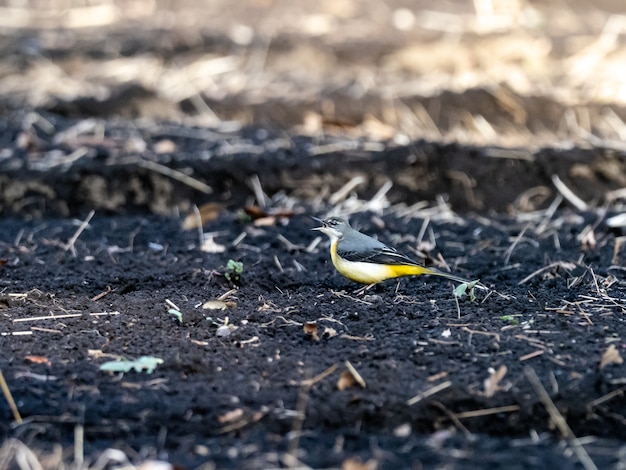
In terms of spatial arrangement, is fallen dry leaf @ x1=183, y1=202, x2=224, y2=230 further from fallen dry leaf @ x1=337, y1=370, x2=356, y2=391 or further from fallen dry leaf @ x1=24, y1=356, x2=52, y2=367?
fallen dry leaf @ x1=337, y1=370, x2=356, y2=391

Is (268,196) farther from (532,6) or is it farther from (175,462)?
(532,6)

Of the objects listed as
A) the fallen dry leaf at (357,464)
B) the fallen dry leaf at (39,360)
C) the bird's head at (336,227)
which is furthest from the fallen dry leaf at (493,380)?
the fallen dry leaf at (39,360)

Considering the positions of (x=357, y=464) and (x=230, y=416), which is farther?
(x=230, y=416)

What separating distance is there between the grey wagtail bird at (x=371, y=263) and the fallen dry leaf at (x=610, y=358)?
136 centimetres

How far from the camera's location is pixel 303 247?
24.3 feet

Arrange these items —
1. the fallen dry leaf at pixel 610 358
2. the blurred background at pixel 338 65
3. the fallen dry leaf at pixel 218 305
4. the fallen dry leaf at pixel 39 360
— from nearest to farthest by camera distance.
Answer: the fallen dry leaf at pixel 610 358 < the fallen dry leaf at pixel 39 360 < the fallen dry leaf at pixel 218 305 < the blurred background at pixel 338 65

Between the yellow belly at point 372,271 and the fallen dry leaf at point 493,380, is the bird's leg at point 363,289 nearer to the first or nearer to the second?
the yellow belly at point 372,271

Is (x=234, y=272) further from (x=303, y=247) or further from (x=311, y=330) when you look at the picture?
(x=311, y=330)

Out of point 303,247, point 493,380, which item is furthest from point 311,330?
point 303,247

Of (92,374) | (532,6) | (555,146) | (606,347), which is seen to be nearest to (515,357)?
(606,347)

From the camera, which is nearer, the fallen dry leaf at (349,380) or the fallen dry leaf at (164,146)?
the fallen dry leaf at (349,380)

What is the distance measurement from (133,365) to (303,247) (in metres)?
2.65

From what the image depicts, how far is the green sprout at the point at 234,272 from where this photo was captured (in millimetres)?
6478

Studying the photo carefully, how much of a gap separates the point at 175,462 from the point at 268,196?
556 centimetres
